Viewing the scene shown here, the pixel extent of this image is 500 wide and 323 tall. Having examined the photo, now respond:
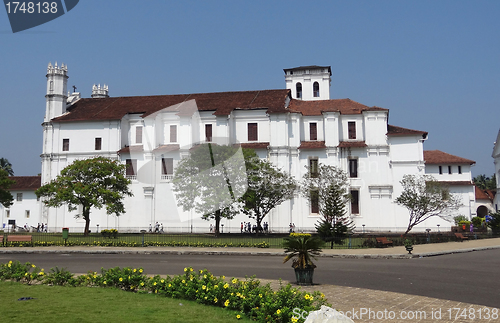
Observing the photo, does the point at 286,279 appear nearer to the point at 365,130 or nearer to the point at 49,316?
the point at 49,316

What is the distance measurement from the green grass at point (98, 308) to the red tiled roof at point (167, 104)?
40479mm

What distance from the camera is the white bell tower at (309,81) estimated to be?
61594 millimetres

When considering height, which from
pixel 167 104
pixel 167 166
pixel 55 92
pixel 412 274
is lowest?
pixel 412 274

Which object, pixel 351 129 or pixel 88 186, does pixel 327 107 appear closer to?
pixel 351 129

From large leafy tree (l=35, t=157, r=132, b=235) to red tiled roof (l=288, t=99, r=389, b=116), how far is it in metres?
21.7

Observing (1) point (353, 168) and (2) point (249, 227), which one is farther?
(1) point (353, 168)

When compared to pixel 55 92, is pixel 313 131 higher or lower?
lower

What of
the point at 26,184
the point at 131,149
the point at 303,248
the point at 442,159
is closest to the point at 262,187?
the point at 131,149

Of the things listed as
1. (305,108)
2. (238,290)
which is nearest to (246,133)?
(305,108)

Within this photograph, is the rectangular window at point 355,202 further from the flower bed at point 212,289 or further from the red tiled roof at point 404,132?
the flower bed at point 212,289

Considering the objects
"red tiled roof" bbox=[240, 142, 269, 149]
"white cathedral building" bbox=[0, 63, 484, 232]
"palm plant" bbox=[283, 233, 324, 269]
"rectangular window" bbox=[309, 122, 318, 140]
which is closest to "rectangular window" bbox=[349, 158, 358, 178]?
"white cathedral building" bbox=[0, 63, 484, 232]

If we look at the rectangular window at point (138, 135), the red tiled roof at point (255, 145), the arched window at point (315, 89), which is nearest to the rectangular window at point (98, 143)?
the rectangular window at point (138, 135)

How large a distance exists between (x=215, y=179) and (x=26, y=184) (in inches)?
1438

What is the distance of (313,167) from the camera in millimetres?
46031
